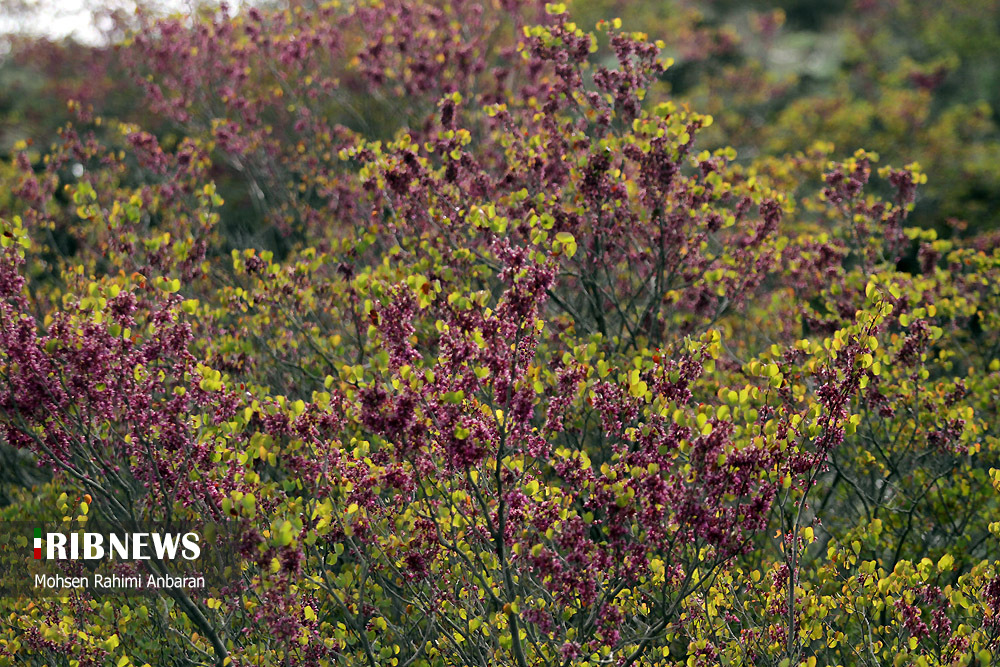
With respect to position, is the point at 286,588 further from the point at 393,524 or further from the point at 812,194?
the point at 812,194

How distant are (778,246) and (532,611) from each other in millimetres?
6557

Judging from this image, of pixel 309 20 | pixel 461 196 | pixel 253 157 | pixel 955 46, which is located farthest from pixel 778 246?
pixel 955 46

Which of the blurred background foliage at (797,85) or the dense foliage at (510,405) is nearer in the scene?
the dense foliage at (510,405)

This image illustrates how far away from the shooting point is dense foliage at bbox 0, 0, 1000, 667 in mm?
5309

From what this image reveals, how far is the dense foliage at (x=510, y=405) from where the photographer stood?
209 inches
